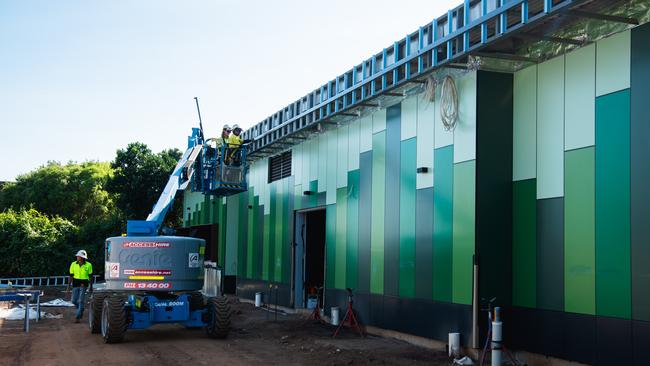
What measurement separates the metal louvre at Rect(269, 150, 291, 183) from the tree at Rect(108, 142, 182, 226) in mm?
17920

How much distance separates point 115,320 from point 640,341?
9654mm

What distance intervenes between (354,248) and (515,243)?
5238mm

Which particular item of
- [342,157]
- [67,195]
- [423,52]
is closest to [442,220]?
[423,52]

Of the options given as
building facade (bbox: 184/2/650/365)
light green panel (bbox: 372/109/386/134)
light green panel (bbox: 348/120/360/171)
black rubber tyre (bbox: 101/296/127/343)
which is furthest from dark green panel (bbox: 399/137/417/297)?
black rubber tyre (bbox: 101/296/127/343)

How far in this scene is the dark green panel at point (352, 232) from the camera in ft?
52.7

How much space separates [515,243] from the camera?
11.7 metres

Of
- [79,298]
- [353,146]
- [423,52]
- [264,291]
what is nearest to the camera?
[423,52]

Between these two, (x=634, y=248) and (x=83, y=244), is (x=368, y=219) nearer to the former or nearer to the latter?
(x=634, y=248)

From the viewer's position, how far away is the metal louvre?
2141 cm

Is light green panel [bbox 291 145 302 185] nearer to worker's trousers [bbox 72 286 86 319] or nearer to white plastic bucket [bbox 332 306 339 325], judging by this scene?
white plastic bucket [bbox 332 306 339 325]

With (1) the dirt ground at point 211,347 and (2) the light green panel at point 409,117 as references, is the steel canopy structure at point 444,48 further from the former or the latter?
(1) the dirt ground at point 211,347

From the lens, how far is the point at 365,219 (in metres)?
15.6

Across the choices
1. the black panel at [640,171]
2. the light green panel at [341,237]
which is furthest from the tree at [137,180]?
the black panel at [640,171]

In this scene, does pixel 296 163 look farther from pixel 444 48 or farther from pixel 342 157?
pixel 444 48
